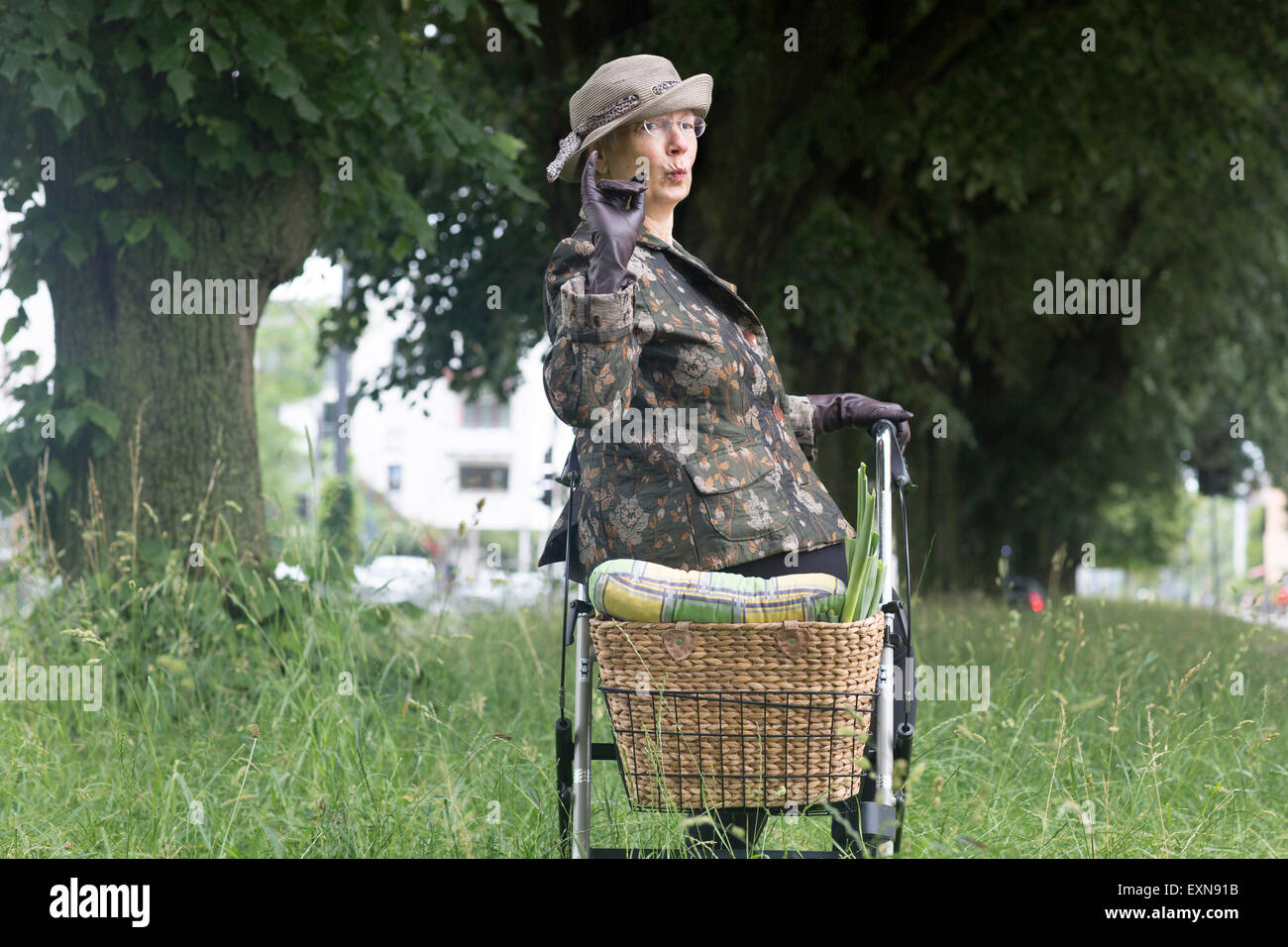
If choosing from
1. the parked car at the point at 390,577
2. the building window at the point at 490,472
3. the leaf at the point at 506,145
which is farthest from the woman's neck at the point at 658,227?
the building window at the point at 490,472

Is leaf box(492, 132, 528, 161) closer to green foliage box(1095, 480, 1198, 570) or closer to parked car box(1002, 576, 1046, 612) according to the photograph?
parked car box(1002, 576, 1046, 612)

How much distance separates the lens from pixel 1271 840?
3.64 metres

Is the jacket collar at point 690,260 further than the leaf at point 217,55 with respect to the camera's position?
No

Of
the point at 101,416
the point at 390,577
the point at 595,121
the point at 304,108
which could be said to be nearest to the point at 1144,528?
the point at 304,108

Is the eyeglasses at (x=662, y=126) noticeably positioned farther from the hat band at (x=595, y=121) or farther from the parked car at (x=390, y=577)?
the parked car at (x=390, y=577)

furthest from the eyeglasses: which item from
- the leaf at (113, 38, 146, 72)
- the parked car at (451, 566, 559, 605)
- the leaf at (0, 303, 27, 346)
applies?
the leaf at (0, 303, 27, 346)

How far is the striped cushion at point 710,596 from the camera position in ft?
7.79

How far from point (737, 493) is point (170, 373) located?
11.8 feet

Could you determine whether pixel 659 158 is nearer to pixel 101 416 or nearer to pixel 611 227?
pixel 611 227

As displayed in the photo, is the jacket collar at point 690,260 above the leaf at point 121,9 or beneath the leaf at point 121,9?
beneath

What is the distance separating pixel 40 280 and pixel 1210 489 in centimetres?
1655

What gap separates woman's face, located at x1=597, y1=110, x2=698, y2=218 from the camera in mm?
2885

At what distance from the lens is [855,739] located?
250cm

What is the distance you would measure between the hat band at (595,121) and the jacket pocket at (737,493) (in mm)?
735
